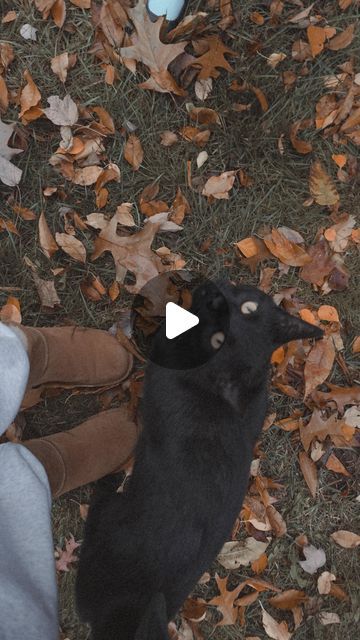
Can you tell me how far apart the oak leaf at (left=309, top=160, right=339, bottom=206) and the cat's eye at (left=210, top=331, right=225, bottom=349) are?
1.24 metres

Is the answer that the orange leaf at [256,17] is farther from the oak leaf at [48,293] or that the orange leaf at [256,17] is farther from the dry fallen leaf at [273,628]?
Result: the dry fallen leaf at [273,628]

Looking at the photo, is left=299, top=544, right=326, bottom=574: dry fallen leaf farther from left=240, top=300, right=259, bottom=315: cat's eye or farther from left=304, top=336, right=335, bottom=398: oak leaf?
left=240, top=300, right=259, bottom=315: cat's eye

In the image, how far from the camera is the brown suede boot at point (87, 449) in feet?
8.13

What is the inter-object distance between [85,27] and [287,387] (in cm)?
232

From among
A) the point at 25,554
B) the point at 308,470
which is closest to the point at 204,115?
the point at 308,470

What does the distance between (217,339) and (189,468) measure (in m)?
0.60

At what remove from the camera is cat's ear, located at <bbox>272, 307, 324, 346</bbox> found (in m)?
2.27

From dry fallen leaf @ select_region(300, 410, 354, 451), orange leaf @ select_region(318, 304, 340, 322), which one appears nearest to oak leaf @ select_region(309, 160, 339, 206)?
orange leaf @ select_region(318, 304, 340, 322)

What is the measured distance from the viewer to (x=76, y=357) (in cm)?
274

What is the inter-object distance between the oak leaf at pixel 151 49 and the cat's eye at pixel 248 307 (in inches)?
53.7

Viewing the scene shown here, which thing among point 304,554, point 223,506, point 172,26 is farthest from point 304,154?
point 304,554

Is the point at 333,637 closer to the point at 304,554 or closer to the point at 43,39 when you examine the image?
the point at 304,554

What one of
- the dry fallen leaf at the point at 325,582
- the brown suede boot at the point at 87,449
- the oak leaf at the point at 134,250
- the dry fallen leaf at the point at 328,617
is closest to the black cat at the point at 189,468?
the brown suede boot at the point at 87,449

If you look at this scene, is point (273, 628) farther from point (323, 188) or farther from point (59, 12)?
point (59, 12)
